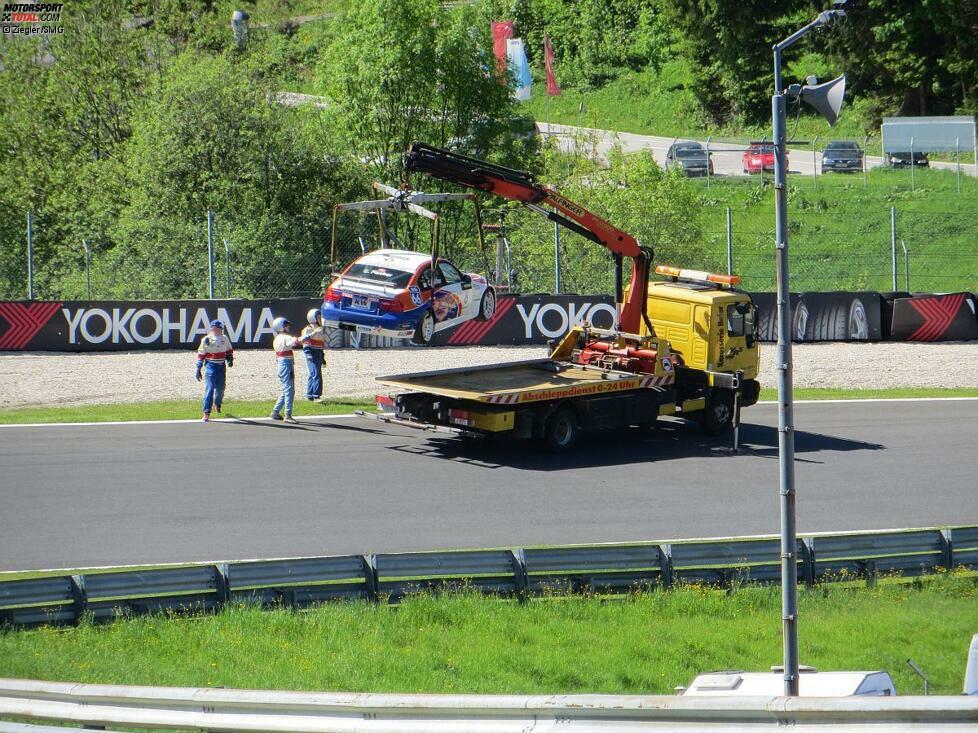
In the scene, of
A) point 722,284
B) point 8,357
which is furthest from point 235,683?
point 8,357

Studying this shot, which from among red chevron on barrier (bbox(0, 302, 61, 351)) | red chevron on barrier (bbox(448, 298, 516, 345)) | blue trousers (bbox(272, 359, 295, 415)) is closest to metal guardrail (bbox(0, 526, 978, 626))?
blue trousers (bbox(272, 359, 295, 415))

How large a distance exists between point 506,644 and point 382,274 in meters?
10.2

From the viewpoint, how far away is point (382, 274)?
72.1 ft

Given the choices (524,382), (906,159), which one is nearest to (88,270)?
(524,382)

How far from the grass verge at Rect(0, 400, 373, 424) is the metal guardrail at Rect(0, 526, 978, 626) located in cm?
1071

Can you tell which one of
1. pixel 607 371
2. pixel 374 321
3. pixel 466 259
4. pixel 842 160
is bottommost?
pixel 607 371

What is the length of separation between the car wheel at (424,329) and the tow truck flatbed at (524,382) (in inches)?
23.6

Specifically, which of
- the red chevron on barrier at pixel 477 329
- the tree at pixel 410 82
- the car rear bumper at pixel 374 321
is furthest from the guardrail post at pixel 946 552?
the tree at pixel 410 82

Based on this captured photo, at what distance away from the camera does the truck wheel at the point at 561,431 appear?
21812 millimetres

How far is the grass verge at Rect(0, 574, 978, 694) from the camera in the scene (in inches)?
468

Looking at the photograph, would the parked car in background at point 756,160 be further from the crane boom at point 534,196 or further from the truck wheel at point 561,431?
the truck wheel at point 561,431

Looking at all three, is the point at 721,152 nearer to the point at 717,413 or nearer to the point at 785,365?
the point at 717,413

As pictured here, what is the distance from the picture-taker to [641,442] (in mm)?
23391

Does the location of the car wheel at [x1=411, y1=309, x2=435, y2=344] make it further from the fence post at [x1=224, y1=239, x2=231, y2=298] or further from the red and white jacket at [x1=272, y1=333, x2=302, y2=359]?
the fence post at [x1=224, y1=239, x2=231, y2=298]
